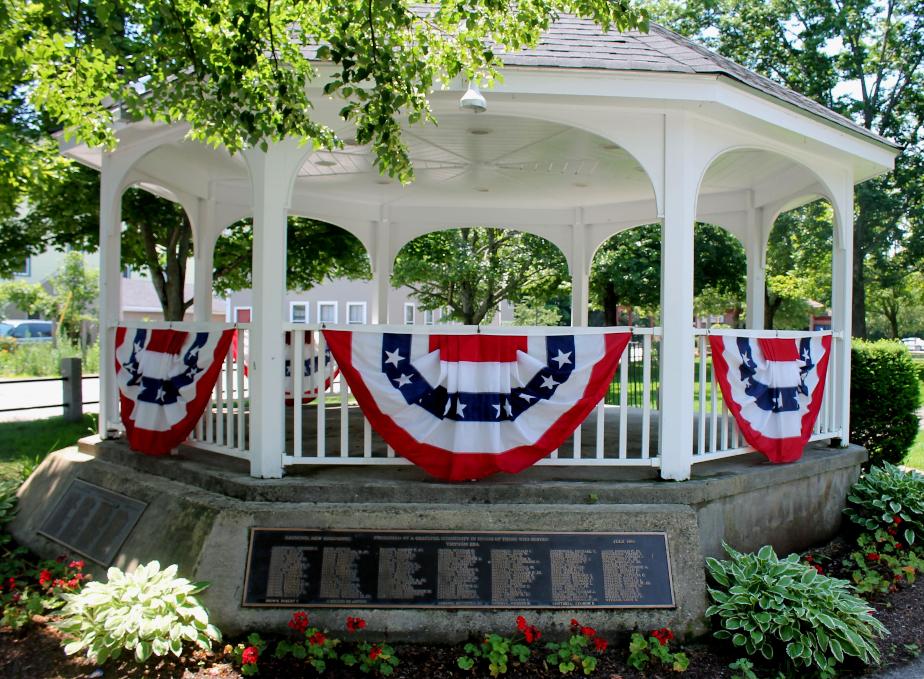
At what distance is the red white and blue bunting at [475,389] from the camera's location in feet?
16.9

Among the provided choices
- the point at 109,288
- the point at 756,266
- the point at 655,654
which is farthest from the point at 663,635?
the point at 109,288

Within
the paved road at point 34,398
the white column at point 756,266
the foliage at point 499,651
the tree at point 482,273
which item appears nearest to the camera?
the foliage at point 499,651

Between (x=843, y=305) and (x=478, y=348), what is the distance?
424 centimetres

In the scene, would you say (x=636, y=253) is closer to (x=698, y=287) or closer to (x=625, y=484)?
(x=698, y=287)

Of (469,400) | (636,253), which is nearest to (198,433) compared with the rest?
(469,400)

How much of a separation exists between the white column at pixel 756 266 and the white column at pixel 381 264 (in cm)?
505

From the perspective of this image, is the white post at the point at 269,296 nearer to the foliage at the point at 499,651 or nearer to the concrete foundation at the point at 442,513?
the concrete foundation at the point at 442,513

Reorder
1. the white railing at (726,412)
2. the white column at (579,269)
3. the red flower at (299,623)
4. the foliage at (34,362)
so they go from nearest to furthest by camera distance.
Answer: the red flower at (299,623) < the white railing at (726,412) < the white column at (579,269) < the foliage at (34,362)

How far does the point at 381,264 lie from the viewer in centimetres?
→ 1063

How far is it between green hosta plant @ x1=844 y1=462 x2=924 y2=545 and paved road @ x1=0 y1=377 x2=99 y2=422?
1198 centimetres

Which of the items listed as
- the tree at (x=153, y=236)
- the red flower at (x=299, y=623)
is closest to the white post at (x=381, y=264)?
the tree at (x=153, y=236)

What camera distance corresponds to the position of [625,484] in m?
5.18

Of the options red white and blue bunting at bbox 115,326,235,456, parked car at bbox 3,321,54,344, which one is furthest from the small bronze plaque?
parked car at bbox 3,321,54,344

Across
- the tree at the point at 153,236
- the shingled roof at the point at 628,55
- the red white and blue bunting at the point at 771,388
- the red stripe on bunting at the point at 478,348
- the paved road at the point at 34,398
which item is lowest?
the paved road at the point at 34,398
